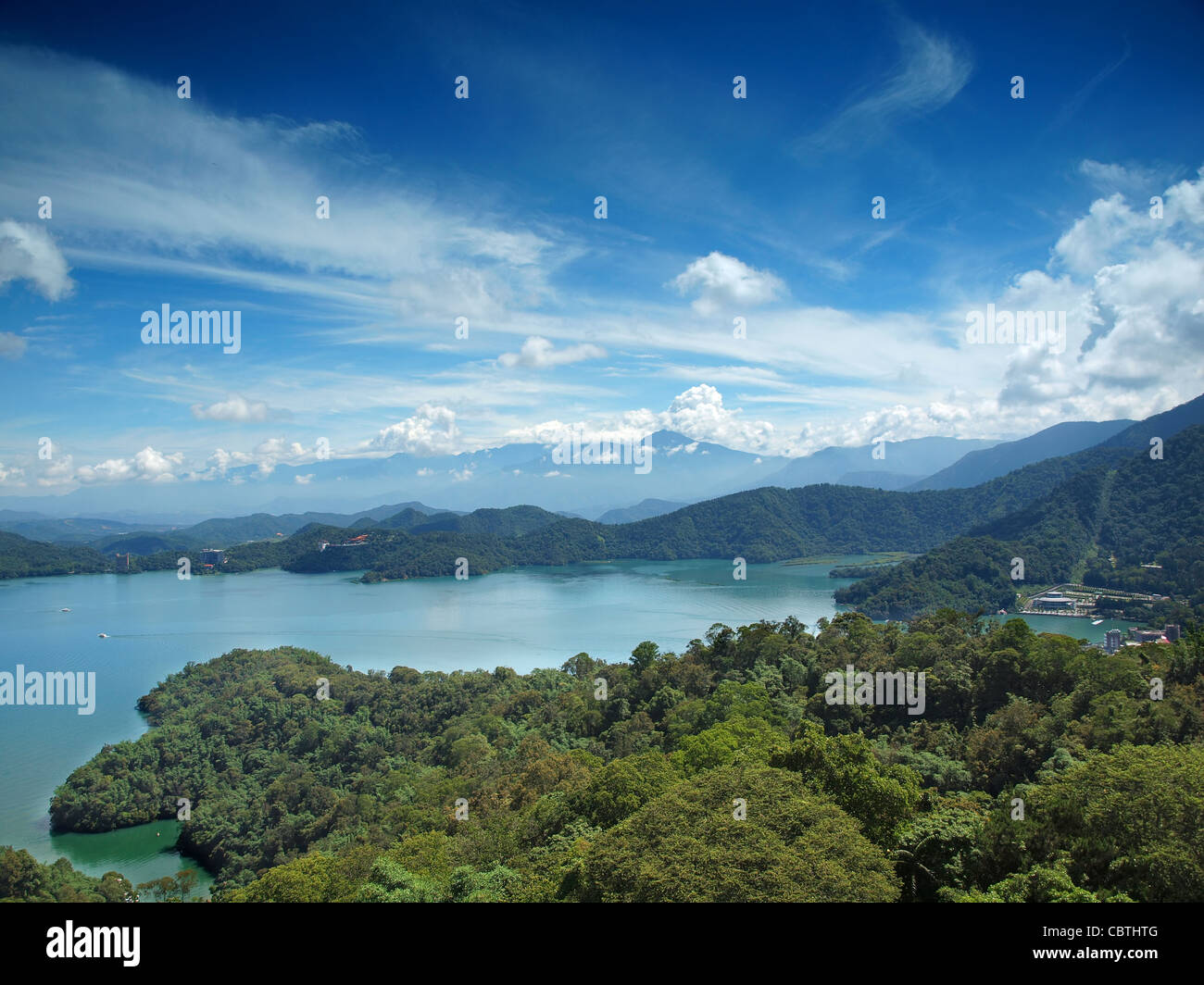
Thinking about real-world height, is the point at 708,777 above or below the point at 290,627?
above

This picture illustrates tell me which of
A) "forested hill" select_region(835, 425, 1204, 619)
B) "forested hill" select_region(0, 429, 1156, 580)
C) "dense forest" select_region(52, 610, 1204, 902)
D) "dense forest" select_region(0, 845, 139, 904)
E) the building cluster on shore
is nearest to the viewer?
"dense forest" select_region(52, 610, 1204, 902)

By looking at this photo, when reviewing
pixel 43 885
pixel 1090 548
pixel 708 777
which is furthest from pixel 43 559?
pixel 1090 548

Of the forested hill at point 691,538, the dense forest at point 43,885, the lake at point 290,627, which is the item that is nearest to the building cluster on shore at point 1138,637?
the lake at point 290,627

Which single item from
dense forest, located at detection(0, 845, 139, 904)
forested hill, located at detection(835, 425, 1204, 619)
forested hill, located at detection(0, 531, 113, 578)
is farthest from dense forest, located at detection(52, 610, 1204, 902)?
forested hill, located at detection(0, 531, 113, 578)

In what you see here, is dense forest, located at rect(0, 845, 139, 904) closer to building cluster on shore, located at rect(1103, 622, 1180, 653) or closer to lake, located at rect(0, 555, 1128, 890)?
lake, located at rect(0, 555, 1128, 890)

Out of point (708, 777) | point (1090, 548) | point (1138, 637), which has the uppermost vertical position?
point (1090, 548)

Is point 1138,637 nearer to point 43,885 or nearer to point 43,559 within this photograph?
point 43,885
